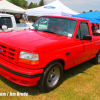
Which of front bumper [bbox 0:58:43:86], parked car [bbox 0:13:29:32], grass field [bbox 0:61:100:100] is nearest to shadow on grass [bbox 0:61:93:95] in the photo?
grass field [bbox 0:61:100:100]

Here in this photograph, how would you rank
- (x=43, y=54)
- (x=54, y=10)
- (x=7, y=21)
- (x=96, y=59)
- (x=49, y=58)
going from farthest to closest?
(x=54, y=10) → (x=7, y=21) → (x=96, y=59) → (x=49, y=58) → (x=43, y=54)

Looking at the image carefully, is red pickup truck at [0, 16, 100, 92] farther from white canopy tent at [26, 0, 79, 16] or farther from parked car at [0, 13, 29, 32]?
white canopy tent at [26, 0, 79, 16]

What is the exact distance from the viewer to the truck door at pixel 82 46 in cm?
373

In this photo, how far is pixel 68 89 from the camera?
3414 mm

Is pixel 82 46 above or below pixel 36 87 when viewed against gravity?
above

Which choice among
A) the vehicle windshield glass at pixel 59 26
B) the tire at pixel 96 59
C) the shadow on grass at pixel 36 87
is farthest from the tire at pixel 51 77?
the tire at pixel 96 59

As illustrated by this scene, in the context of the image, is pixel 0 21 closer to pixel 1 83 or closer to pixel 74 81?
pixel 1 83

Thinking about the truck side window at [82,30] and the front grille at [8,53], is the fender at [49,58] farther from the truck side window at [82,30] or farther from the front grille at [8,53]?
the truck side window at [82,30]

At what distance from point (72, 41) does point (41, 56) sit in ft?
4.17

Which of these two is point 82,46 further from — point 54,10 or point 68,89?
point 54,10

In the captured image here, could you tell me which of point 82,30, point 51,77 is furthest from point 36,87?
point 82,30

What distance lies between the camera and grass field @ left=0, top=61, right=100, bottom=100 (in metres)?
3.02

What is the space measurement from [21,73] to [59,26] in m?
2.00

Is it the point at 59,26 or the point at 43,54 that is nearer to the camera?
the point at 43,54
